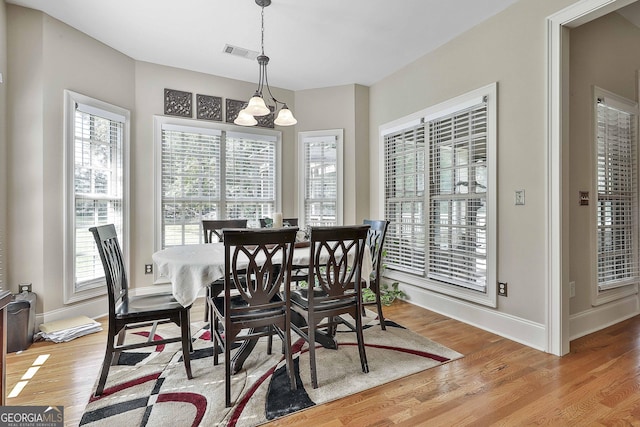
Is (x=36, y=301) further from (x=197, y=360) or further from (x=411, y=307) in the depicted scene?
(x=411, y=307)

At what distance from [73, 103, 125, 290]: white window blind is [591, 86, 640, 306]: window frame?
4826 millimetres

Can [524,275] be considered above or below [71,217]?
below

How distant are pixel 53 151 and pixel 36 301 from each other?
138 centimetres

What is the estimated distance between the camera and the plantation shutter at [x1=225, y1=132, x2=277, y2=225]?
427 cm

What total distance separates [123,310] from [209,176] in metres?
2.41

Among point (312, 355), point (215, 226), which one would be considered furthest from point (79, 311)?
point (312, 355)

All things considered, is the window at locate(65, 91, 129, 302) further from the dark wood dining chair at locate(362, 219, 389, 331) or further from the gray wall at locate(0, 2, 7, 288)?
the dark wood dining chair at locate(362, 219, 389, 331)

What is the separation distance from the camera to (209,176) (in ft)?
13.5

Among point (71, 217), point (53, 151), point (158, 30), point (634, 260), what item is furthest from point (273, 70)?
point (634, 260)

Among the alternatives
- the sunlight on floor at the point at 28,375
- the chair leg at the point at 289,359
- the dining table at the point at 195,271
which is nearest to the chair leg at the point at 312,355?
the chair leg at the point at 289,359

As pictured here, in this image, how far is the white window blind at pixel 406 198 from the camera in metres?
3.72

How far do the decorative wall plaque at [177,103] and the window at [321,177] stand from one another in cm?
156

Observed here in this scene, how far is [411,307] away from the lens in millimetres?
3652

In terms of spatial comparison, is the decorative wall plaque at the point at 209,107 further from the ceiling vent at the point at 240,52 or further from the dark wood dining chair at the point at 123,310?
the dark wood dining chair at the point at 123,310
